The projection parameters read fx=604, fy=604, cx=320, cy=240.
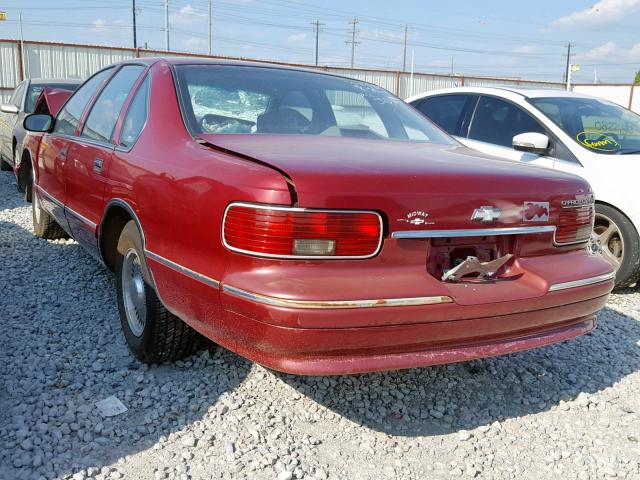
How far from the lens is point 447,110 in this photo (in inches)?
229

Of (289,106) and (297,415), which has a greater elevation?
(289,106)

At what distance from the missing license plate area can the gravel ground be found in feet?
2.48

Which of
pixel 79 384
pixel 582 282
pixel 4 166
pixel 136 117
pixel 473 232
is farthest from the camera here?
pixel 4 166

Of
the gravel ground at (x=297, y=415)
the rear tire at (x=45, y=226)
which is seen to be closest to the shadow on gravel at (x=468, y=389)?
the gravel ground at (x=297, y=415)

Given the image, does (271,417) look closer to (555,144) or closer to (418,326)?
(418,326)

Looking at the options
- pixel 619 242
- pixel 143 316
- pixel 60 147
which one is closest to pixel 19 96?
pixel 60 147

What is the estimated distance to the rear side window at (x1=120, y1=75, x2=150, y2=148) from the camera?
3.01m

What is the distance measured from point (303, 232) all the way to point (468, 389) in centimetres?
147

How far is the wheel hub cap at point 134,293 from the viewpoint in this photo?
10.00 feet

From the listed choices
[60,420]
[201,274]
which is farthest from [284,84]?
[60,420]

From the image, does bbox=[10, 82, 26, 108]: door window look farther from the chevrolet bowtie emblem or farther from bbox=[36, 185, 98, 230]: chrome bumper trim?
the chevrolet bowtie emblem

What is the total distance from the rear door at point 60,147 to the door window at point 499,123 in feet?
10.5

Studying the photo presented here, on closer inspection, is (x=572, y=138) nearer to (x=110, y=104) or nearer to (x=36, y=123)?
(x=110, y=104)

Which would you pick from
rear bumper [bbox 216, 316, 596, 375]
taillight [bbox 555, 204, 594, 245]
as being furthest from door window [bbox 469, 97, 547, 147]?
rear bumper [bbox 216, 316, 596, 375]
